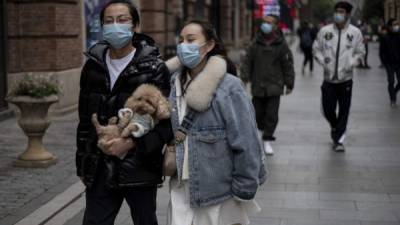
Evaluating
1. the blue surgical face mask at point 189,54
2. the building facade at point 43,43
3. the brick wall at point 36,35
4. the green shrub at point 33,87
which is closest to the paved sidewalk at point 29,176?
the green shrub at point 33,87

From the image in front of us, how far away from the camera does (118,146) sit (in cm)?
401

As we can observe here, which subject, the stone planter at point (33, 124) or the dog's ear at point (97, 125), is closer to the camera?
the dog's ear at point (97, 125)

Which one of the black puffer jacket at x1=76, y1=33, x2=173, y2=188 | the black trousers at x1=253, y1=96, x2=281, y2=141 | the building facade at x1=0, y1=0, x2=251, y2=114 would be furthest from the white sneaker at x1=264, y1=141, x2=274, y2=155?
the black puffer jacket at x1=76, y1=33, x2=173, y2=188

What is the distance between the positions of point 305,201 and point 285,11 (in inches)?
1746

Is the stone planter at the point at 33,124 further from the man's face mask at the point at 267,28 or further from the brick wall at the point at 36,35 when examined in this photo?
the brick wall at the point at 36,35

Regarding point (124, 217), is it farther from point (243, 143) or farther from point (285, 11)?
point (285, 11)

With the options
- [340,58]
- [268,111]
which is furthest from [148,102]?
[340,58]

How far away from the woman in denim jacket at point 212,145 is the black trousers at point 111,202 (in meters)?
0.21

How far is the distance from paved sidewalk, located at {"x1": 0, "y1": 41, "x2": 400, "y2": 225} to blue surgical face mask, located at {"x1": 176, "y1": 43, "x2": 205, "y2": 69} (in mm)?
2645

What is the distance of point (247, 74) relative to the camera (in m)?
9.79

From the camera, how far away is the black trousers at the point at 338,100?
32.4 feet

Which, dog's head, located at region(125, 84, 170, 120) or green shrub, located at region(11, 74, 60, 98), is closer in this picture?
dog's head, located at region(125, 84, 170, 120)

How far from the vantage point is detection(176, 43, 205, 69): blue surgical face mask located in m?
4.05

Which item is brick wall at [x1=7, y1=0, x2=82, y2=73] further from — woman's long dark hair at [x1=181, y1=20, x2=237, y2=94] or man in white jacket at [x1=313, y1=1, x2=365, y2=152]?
woman's long dark hair at [x1=181, y1=20, x2=237, y2=94]
